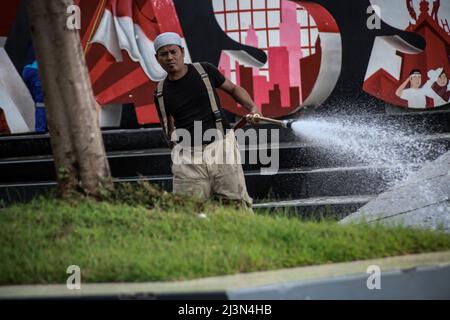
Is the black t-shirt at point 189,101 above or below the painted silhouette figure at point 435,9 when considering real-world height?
below

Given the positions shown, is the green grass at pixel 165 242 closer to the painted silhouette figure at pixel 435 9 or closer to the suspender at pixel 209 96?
the suspender at pixel 209 96

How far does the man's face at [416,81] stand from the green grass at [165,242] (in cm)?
475

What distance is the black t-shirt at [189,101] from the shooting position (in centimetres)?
778

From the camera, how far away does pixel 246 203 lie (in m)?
7.94

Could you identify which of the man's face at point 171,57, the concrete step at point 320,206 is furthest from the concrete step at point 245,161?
the man's face at point 171,57

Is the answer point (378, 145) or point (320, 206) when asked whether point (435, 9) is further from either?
point (320, 206)

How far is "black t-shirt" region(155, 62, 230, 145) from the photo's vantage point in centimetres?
778

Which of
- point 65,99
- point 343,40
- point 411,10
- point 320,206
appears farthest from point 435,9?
point 65,99

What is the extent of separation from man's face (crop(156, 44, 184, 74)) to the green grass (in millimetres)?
1290

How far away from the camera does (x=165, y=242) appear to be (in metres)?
6.32

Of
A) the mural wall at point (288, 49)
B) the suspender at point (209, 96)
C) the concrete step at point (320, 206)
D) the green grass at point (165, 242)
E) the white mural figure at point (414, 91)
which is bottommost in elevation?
the green grass at point (165, 242)

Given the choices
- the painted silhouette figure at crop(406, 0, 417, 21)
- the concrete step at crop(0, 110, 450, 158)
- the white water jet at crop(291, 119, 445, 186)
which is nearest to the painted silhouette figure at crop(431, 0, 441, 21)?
the painted silhouette figure at crop(406, 0, 417, 21)
